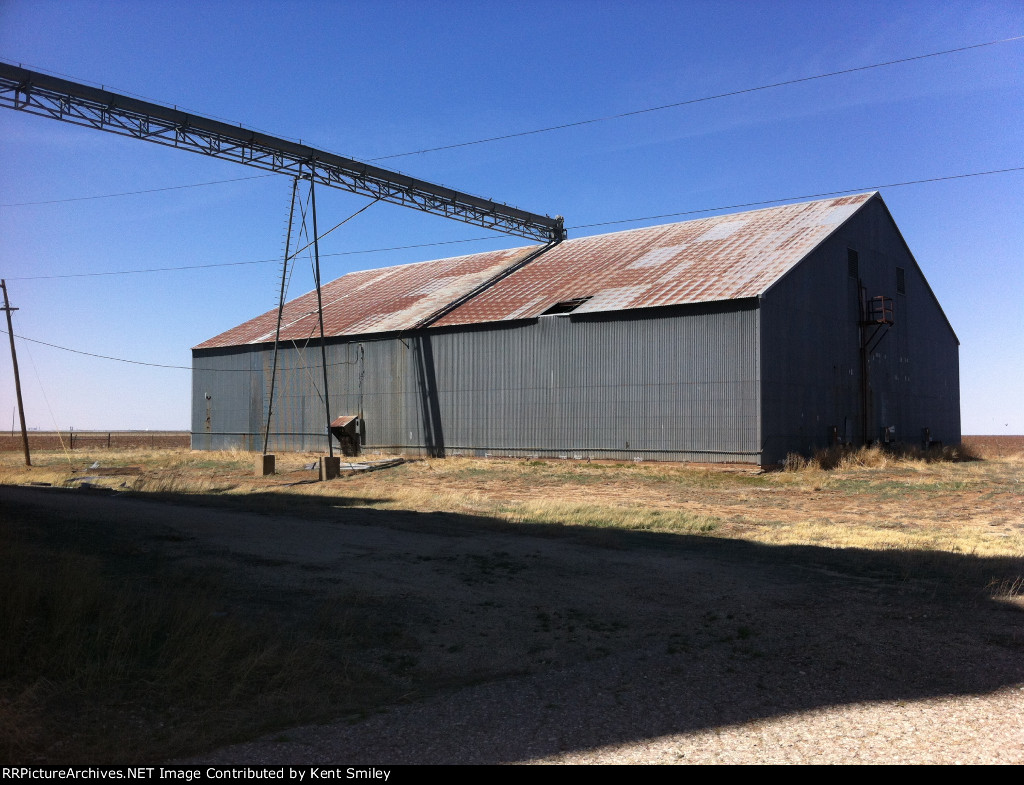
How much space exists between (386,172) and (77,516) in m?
23.6

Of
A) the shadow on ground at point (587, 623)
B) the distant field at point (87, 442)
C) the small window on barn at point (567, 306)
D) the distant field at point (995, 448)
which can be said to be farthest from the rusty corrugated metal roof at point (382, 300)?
the distant field at point (995, 448)

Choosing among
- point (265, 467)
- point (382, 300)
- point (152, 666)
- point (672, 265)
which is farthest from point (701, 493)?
point (382, 300)

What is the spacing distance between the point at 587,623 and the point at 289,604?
3153mm

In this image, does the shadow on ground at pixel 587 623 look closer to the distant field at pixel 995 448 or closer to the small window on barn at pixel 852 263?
the small window on barn at pixel 852 263

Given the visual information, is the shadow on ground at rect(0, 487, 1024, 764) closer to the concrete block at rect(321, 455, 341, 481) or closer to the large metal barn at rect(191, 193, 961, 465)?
the large metal barn at rect(191, 193, 961, 465)

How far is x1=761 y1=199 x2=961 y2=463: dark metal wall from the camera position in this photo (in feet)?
94.3

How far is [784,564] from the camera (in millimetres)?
11883

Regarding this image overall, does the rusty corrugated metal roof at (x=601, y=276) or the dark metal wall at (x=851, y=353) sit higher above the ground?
the rusty corrugated metal roof at (x=601, y=276)

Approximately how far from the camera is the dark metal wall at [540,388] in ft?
92.9

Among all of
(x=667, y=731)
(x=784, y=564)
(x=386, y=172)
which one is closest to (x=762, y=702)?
(x=667, y=731)

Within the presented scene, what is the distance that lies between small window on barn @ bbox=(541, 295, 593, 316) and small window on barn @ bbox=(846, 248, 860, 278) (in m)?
10.9

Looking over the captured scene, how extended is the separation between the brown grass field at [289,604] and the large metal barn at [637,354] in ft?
22.8

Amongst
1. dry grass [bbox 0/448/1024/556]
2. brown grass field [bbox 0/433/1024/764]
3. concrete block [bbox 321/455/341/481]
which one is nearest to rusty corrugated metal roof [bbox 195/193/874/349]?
dry grass [bbox 0/448/1024/556]

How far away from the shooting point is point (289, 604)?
8.68 metres
